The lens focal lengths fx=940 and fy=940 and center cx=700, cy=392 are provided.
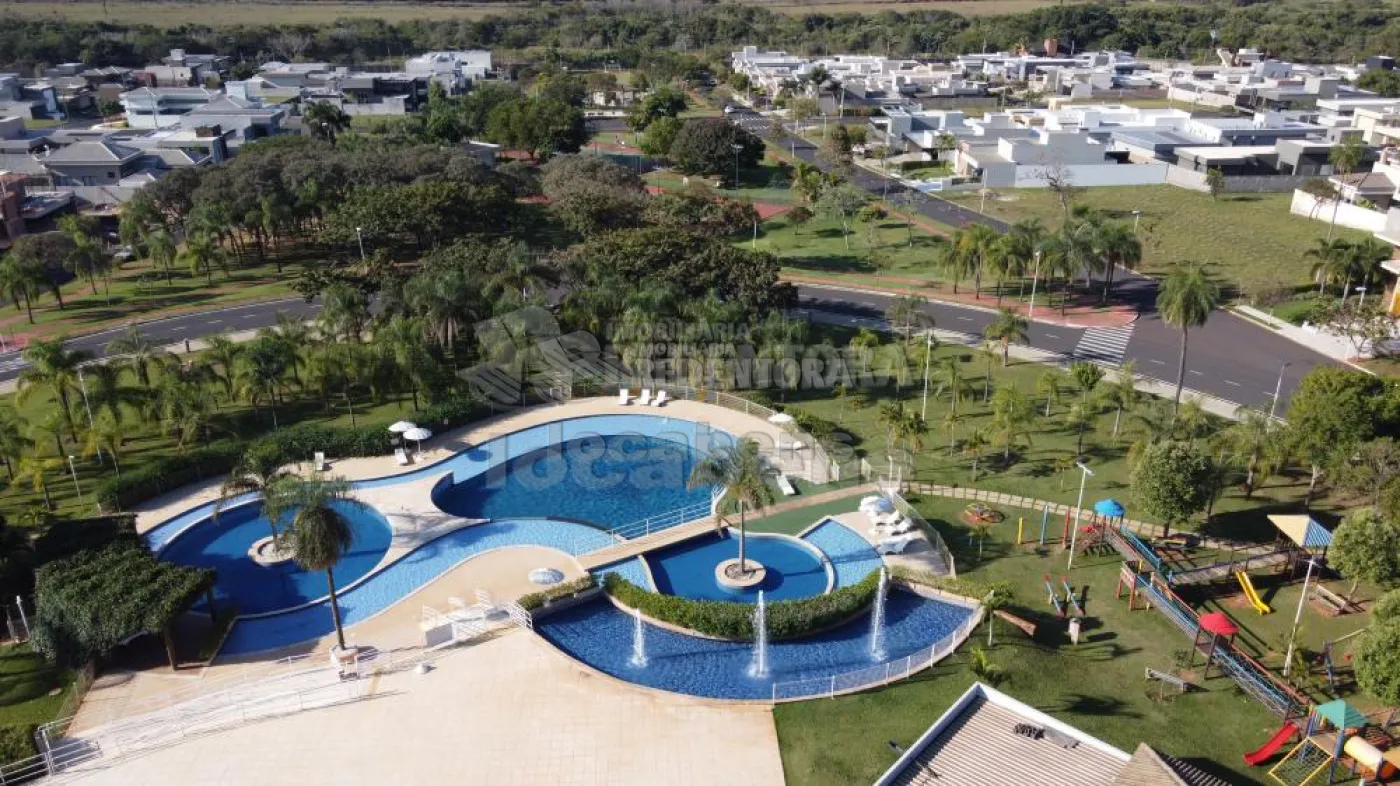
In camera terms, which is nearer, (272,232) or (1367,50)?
(272,232)

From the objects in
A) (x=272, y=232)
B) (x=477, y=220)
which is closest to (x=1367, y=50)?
(x=477, y=220)

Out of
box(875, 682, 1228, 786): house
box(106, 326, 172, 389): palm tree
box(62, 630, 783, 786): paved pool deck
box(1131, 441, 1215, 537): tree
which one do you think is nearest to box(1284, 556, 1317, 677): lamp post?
box(1131, 441, 1215, 537): tree

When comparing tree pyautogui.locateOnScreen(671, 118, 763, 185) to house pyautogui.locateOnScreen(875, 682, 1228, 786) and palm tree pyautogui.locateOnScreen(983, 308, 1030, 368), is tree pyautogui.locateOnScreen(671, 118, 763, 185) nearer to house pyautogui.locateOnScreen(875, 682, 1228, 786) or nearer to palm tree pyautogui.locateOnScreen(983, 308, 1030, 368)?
palm tree pyautogui.locateOnScreen(983, 308, 1030, 368)

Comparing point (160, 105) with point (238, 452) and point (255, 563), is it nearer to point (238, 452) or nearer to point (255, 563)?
point (238, 452)

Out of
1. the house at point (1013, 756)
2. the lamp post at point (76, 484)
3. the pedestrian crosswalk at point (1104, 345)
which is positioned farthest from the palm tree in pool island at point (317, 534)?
the pedestrian crosswalk at point (1104, 345)

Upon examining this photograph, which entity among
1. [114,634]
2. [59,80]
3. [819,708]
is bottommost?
[819,708]

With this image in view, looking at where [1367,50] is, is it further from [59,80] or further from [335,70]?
[59,80]
